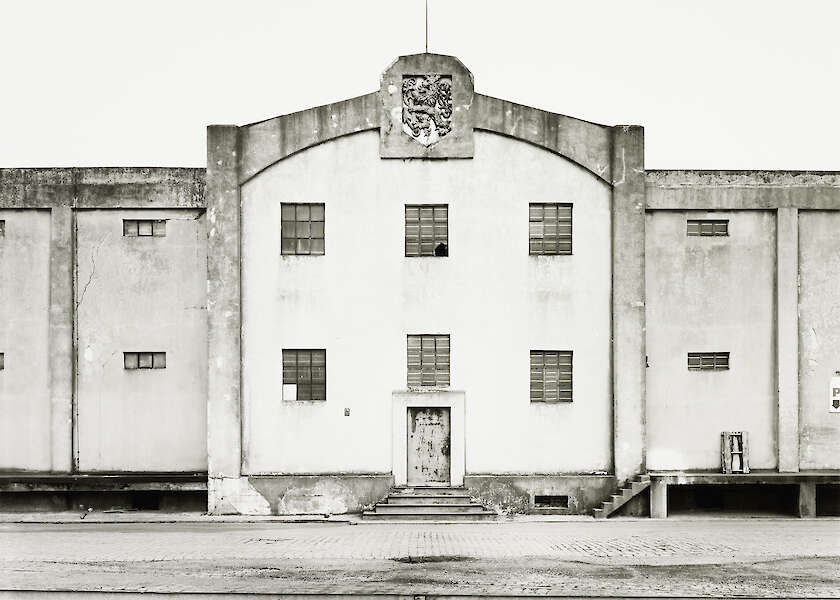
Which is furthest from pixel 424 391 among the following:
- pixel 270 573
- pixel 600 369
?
pixel 270 573

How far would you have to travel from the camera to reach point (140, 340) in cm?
2270

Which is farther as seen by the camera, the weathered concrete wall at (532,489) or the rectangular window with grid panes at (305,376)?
the rectangular window with grid panes at (305,376)

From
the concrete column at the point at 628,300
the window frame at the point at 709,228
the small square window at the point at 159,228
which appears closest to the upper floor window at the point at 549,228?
the concrete column at the point at 628,300

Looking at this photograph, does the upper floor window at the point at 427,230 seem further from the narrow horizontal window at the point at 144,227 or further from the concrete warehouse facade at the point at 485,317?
the narrow horizontal window at the point at 144,227

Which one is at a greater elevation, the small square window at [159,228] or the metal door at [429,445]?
the small square window at [159,228]

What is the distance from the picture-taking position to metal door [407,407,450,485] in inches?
851

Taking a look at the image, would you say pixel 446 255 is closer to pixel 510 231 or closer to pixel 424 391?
pixel 510 231

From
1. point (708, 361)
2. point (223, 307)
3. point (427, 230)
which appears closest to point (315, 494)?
point (223, 307)

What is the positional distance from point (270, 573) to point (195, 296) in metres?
10.5

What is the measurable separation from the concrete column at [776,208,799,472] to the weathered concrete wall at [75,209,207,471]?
13.9 meters

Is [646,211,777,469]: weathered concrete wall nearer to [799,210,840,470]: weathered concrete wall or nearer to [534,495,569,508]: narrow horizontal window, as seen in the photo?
[799,210,840,470]: weathered concrete wall

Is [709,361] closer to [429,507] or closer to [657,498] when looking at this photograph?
[657,498]

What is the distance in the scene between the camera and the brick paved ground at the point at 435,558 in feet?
41.7

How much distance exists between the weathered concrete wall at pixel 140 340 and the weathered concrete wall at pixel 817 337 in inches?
571
